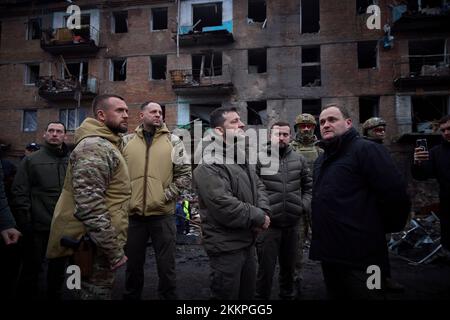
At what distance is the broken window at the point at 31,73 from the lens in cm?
2042

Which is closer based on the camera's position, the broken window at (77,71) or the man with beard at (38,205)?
the man with beard at (38,205)

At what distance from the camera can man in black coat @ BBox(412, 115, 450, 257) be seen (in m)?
3.55

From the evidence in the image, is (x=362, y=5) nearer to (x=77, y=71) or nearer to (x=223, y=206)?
(x=77, y=71)

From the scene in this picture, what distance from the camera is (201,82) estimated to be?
17.9m

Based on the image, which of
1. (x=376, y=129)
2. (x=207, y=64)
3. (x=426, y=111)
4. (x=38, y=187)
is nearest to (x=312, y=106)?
(x=426, y=111)

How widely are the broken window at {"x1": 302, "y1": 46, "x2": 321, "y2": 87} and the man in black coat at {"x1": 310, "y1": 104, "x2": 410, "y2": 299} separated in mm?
16267

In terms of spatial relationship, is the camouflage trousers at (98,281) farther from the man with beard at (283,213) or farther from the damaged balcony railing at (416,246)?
the damaged balcony railing at (416,246)

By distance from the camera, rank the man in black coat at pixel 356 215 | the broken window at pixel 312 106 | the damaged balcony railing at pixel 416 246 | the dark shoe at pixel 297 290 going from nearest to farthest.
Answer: the man in black coat at pixel 356 215 < the dark shoe at pixel 297 290 < the damaged balcony railing at pixel 416 246 < the broken window at pixel 312 106

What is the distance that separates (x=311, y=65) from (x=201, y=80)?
21.2 feet

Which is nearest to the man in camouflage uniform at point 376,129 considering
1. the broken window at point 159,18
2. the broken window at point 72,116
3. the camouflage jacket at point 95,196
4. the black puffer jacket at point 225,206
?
the black puffer jacket at point 225,206

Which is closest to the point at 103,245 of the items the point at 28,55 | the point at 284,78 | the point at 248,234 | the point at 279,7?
the point at 248,234

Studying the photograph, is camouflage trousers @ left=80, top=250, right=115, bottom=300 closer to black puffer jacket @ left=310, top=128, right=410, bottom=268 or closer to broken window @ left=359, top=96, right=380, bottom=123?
black puffer jacket @ left=310, top=128, right=410, bottom=268

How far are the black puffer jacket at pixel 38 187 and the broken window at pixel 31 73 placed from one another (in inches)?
781

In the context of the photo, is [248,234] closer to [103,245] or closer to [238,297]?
[238,297]
